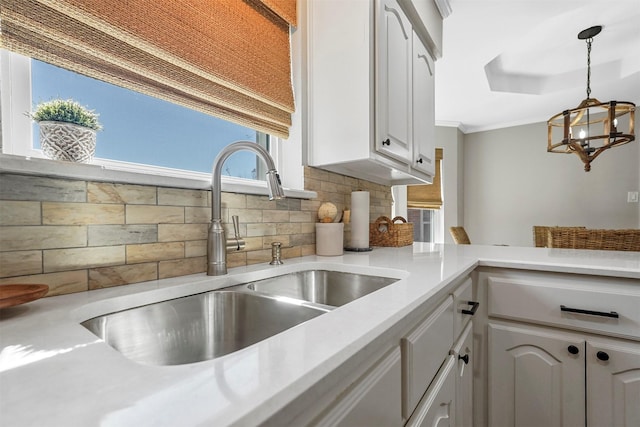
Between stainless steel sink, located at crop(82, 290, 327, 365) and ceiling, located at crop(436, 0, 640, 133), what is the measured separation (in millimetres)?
2304

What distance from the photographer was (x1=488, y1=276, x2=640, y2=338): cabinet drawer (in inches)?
42.5

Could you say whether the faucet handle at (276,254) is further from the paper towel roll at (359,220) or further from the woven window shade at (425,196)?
the woven window shade at (425,196)

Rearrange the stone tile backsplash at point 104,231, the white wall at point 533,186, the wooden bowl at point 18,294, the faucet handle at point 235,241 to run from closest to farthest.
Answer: the wooden bowl at point 18,294 → the stone tile backsplash at point 104,231 → the faucet handle at point 235,241 → the white wall at point 533,186

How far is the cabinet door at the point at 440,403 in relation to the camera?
2.32ft

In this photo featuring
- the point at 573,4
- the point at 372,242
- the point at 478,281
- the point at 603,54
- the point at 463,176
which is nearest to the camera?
the point at 478,281

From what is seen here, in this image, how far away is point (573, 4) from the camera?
2162mm

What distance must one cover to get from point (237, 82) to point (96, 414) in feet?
3.53

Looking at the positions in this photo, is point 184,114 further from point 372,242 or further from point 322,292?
point 372,242

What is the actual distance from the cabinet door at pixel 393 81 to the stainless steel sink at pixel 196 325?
833 millimetres

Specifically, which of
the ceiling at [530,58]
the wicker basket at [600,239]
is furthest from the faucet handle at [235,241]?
the wicker basket at [600,239]

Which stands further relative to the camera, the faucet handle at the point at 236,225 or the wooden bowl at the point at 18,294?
the faucet handle at the point at 236,225

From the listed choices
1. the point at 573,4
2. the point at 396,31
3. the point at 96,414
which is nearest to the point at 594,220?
the point at 573,4

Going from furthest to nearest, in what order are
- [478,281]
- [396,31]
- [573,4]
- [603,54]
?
1. [603,54]
2. [573,4]
3. [396,31]
4. [478,281]

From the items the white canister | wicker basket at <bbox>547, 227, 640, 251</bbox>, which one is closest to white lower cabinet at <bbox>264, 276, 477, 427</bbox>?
the white canister
